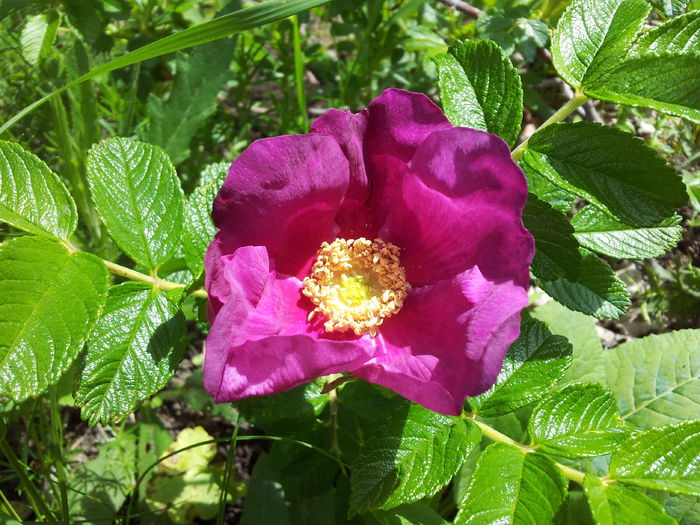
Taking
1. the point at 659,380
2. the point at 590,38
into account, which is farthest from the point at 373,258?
the point at 659,380

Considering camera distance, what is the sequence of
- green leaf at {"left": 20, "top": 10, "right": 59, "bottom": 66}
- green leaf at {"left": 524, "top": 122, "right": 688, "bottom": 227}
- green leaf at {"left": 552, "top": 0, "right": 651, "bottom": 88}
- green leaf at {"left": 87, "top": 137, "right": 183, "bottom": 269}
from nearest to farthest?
green leaf at {"left": 524, "top": 122, "right": 688, "bottom": 227} < green leaf at {"left": 552, "top": 0, "right": 651, "bottom": 88} < green leaf at {"left": 87, "top": 137, "right": 183, "bottom": 269} < green leaf at {"left": 20, "top": 10, "right": 59, "bottom": 66}

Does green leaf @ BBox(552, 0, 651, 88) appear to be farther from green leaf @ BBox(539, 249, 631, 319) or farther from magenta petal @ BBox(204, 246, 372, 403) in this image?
magenta petal @ BBox(204, 246, 372, 403)

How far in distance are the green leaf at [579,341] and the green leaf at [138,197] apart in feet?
3.79

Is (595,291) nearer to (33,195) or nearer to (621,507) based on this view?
(621,507)

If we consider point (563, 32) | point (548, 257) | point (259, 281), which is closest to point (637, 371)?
point (548, 257)

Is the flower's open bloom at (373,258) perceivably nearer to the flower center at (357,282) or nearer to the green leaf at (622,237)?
the flower center at (357,282)

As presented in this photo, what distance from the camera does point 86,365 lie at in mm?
1244

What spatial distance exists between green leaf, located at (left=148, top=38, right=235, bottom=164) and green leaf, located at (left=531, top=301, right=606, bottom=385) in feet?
4.54

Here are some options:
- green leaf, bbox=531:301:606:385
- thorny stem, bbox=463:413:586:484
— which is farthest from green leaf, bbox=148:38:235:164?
thorny stem, bbox=463:413:586:484

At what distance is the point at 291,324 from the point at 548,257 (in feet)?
1.84

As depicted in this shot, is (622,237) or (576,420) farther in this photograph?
(622,237)

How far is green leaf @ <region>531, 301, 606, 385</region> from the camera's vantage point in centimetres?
201

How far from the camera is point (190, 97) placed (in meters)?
2.39

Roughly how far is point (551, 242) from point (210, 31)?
82cm
